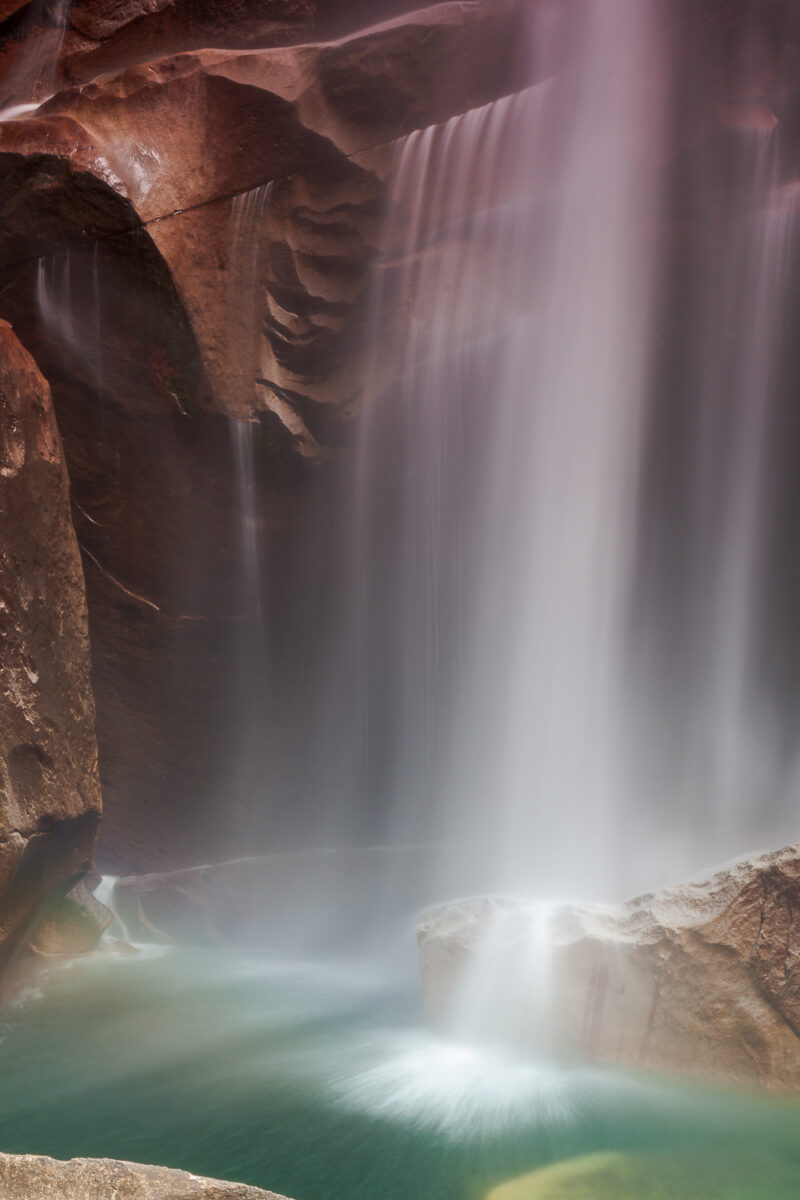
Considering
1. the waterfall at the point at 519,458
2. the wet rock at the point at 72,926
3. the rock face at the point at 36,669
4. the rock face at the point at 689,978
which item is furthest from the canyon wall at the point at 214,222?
the rock face at the point at 689,978

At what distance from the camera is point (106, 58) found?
28.4 feet

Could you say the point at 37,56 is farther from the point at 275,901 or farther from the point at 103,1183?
the point at 103,1183

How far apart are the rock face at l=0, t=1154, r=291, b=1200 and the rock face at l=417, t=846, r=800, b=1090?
3294 mm

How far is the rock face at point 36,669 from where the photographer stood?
6.09 meters

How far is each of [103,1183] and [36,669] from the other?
4.27 meters

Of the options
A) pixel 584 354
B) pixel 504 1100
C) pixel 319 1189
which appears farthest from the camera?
pixel 584 354

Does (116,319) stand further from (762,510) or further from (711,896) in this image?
(762,510)

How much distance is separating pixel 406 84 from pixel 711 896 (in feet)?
24.3

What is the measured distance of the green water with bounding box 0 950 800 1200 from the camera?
13.3 feet

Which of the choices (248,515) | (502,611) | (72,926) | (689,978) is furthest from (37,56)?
(689,978)

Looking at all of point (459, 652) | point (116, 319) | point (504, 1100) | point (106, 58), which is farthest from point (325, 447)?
point (504, 1100)

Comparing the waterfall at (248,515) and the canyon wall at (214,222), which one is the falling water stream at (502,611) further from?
the canyon wall at (214,222)

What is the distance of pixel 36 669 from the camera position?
6344mm

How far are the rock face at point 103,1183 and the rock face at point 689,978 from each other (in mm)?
3294
